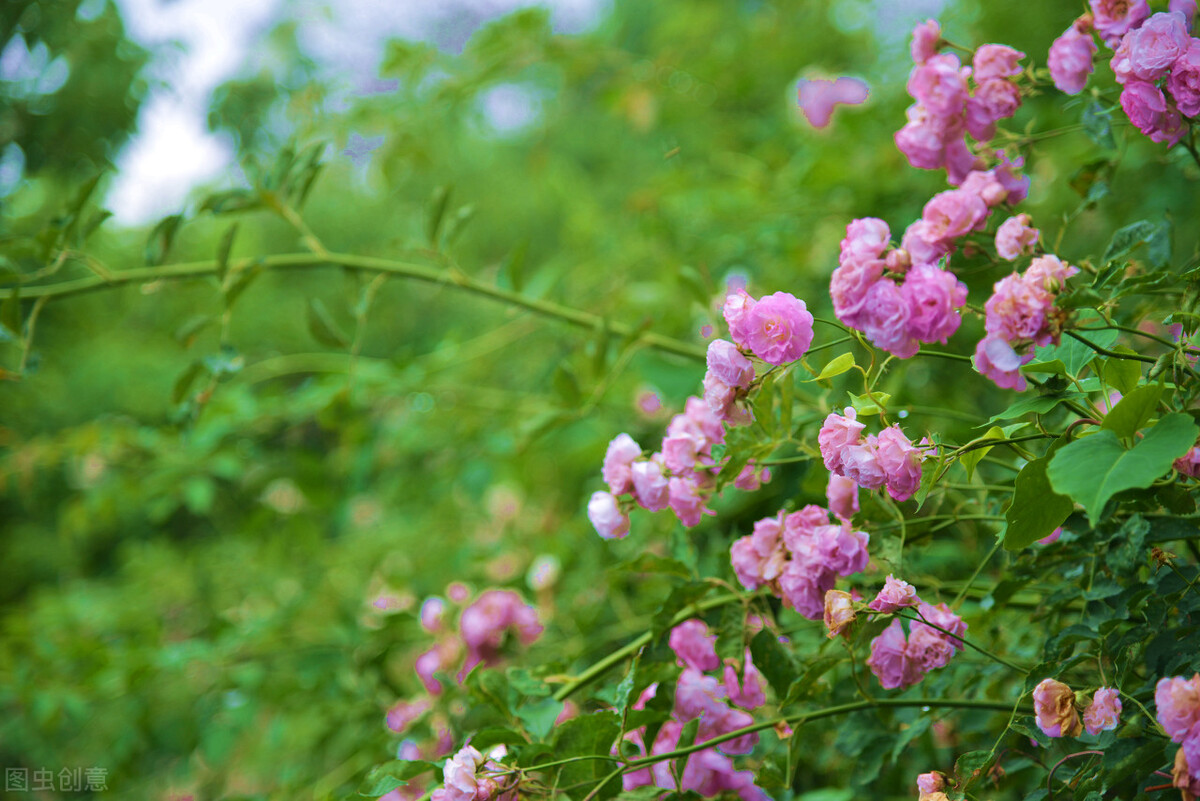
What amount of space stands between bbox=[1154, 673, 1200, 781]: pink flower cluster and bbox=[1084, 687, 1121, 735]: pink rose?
0.05 meters

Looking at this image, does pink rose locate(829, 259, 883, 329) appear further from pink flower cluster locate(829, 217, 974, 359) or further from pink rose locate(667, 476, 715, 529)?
pink rose locate(667, 476, 715, 529)

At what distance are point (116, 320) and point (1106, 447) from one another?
451 cm

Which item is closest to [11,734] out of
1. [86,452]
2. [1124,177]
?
[86,452]

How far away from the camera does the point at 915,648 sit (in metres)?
0.49

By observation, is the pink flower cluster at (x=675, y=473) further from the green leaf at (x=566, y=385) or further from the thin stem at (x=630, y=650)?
the green leaf at (x=566, y=385)

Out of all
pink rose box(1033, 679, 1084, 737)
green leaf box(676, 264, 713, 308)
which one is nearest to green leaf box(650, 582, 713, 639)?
pink rose box(1033, 679, 1084, 737)

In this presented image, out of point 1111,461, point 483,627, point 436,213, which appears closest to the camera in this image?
point 1111,461

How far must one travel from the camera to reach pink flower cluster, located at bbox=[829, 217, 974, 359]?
45 centimetres

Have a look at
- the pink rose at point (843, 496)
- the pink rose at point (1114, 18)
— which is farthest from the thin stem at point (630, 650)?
the pink rose at point (1114, 18)

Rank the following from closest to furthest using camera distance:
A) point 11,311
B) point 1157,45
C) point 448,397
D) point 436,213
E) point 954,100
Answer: point 1157,45 < point 954,100 < point 11,311 < point 436,213 < point 448,397

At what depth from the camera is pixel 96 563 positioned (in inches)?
148

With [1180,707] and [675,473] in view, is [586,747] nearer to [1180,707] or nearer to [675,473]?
[675,473]

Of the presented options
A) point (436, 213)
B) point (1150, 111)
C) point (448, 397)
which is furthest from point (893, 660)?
point (448, 397)

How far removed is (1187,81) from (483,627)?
84 cm
